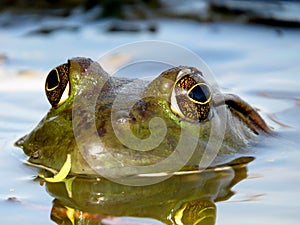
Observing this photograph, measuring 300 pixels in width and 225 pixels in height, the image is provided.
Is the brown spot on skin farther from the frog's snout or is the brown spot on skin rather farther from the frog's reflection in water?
the frog's snout

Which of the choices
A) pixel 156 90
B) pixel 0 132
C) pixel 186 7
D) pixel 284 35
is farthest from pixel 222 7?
pixel 156 90

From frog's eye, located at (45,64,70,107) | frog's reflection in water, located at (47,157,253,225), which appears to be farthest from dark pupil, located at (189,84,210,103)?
frog's eye, located at (45,64,70,107)

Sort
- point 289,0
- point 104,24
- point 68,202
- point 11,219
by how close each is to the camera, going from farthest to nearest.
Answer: point 289,0
point 104,24
point 68,202
point 11,219

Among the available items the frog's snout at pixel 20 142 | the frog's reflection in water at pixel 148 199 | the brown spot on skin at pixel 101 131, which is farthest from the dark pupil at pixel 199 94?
the frog's snout at pixel 20 142

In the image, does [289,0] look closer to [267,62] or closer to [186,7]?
[186,7]

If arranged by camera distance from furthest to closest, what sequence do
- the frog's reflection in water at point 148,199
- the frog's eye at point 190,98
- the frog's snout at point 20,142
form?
the frog's snout at point 20,142, the frog's eye at point 190,98, the frog's reflection in water at point 148,199

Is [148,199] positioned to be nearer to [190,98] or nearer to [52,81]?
[190,98]

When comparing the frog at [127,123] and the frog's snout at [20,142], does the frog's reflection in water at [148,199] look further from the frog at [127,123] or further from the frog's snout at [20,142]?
the frog's snout at [20,142]
